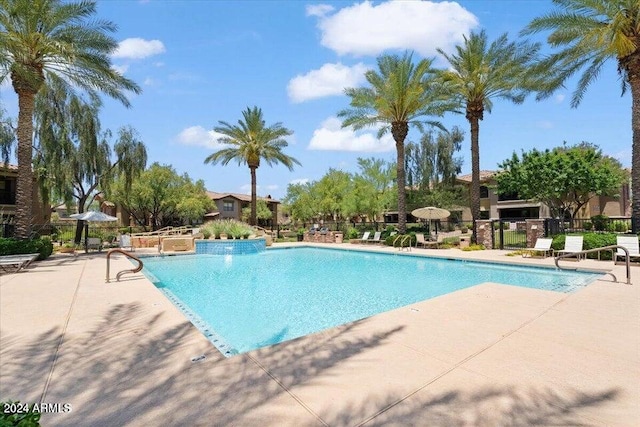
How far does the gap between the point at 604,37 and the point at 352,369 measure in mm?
16381

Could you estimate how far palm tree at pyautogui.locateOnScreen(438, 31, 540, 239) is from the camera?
1727cm

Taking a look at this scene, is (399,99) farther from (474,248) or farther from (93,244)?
(93,244)

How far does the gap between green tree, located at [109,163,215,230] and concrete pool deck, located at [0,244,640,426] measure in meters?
29.5

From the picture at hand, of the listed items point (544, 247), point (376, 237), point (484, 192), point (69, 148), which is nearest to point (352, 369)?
point (544, 247)

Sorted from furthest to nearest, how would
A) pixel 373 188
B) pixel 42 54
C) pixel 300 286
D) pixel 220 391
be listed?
pixel 373 188 < pixel 42 54 < pixel 300 286 < pixel 220 391

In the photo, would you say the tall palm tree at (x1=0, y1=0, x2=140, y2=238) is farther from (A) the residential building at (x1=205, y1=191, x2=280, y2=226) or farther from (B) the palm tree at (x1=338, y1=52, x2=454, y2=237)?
(A) the residential building at (x1=205, y1=191, x2=280, y2=226)

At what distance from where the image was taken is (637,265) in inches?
429

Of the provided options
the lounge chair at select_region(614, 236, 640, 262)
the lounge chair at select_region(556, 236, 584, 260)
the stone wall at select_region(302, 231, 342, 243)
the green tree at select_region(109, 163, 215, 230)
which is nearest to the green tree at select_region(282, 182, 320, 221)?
the green tree at select_region(109, 163, 215, 230)

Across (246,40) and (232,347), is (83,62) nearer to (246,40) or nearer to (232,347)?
(246,40)

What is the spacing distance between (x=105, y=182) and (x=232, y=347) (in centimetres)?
2359

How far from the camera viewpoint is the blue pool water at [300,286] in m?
6.66

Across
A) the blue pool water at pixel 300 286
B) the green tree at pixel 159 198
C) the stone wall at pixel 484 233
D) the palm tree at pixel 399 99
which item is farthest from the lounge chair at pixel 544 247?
the green tree at pixel 159 198

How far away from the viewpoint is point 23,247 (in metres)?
13.8

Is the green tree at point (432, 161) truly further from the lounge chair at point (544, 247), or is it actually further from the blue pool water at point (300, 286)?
the lounge chair at point (544, 247)
